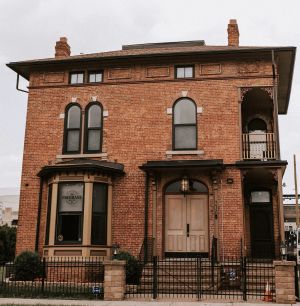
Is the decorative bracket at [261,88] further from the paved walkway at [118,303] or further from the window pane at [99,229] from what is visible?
the paved walkway at [118,303]

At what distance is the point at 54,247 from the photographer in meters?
16.8

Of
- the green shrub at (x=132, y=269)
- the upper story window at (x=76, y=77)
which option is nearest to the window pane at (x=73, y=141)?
the upper story window at (x=76, y=77)

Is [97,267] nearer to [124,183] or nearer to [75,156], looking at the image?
[124,183]

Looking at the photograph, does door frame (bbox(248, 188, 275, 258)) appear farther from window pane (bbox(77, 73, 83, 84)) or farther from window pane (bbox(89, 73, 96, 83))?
window pane (bbox(77, 73, 83, 84))

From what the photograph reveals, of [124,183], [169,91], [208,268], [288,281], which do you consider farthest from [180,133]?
[288,281]

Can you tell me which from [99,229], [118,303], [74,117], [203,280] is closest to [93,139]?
[74,117]

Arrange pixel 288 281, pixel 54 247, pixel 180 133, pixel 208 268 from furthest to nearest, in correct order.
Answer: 1. pixel 180 133
2. pixel 54 247
3. pixel 208 268
4. pixel 288 281

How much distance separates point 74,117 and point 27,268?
244 inches

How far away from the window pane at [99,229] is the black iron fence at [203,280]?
216 centimetres

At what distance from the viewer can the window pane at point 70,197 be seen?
56.1ft

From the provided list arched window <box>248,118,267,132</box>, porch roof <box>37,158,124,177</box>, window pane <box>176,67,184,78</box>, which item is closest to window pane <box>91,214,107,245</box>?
porch roof <box>37,158,124,177</box>

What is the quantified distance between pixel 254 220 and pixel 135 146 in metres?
5.58

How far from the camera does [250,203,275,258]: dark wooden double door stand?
18.5m

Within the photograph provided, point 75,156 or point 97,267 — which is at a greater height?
point 75,156
